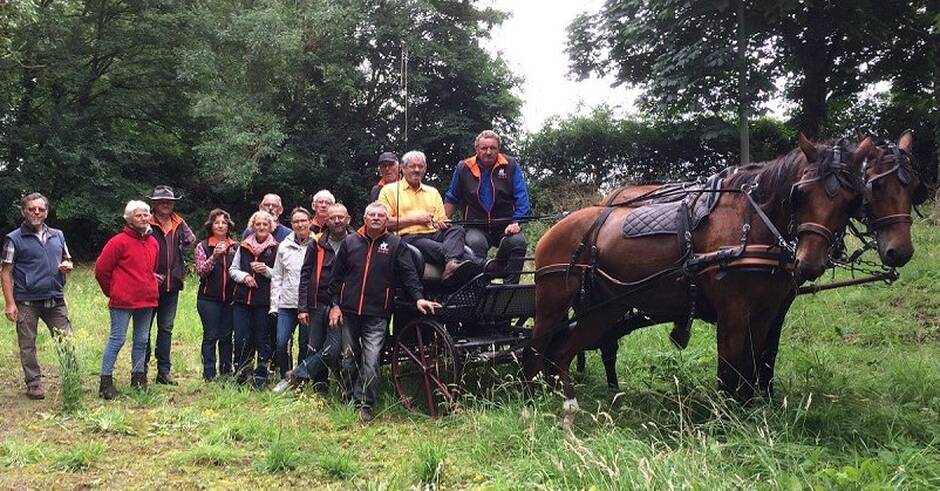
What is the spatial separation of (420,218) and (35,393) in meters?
3.71

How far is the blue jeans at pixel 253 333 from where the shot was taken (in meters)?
6.42

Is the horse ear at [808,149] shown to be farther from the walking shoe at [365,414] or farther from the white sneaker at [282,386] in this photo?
the white sneaker at [282,386]

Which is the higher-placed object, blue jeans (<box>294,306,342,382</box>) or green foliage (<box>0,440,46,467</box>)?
blue jeans (<box>294,306,342,382</box>)

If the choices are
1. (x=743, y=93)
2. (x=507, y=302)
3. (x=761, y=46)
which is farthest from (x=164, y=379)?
(x=761, y=46)

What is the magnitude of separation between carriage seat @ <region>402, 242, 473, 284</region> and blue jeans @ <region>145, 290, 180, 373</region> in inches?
99.8

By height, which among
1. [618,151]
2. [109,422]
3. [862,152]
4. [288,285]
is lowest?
[109,422]

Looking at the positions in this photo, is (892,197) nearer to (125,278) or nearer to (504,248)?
(504,248)

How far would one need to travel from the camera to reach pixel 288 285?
6180 millimetres

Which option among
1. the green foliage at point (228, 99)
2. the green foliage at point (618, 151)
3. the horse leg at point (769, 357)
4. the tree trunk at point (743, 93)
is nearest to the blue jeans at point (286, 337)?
the horse leg at point (769, 357)

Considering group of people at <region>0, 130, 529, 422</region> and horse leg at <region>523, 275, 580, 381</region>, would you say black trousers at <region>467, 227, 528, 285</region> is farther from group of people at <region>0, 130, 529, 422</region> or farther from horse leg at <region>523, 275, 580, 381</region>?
horse leg at <region>523, 275, 580, 381</region>

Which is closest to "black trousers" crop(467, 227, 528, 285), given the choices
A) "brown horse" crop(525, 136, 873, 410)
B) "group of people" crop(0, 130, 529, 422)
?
"group of people" crop(0, 130, 529, 422)

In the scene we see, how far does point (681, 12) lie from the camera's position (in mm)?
13281

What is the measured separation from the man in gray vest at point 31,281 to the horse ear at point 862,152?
19.7 ft

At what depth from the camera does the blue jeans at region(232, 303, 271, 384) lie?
642cm
